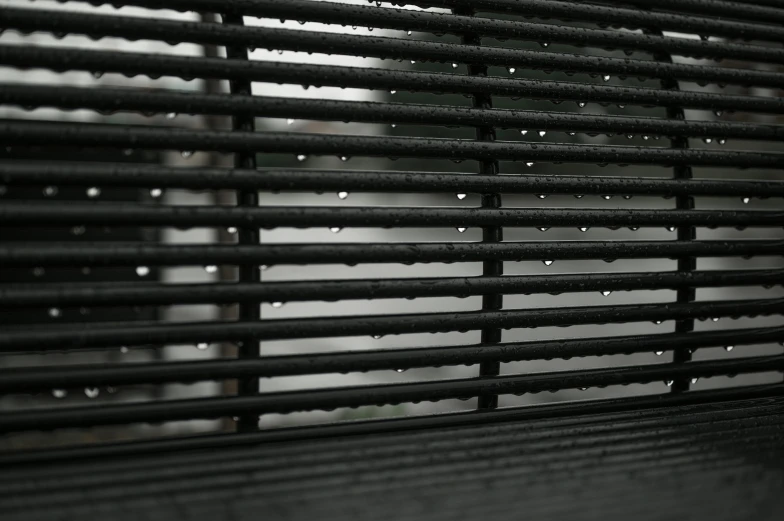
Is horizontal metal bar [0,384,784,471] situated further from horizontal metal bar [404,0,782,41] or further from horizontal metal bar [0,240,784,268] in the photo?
horizontal metal bar [404,0,782,41]

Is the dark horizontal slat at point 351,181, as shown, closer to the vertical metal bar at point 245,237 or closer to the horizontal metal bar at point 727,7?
the vertical metal bar at point 245,237

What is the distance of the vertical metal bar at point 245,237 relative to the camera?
48.9 inches

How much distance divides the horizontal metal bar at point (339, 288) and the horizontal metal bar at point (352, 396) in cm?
18

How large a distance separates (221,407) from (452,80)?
81cm

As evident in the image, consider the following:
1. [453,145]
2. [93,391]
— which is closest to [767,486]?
[453,145]

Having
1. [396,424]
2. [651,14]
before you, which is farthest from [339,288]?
[651,14]

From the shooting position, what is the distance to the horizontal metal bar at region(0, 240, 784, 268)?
1.11m

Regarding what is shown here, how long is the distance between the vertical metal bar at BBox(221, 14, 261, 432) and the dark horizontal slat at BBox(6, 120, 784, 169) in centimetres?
4

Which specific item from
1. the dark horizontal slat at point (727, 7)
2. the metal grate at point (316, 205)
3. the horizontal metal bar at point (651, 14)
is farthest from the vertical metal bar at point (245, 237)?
the dark horizontal slat at point (727, 7)

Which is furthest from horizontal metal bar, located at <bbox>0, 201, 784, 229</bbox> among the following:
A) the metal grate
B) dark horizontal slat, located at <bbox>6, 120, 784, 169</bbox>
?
dark horizontal slat, located at <bbox>6, 120, 784, 169</bbox>

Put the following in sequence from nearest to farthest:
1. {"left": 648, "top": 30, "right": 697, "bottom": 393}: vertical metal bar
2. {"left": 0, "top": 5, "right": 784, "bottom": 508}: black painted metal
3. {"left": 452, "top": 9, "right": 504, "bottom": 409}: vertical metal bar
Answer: {"left": 0, "top": 5, "right": 784, "bottom": 508}: black painted metal → {"left": 452, "top": 9, "right": 504, "bottom": 409}: vertical metal bar → {"left": 648, "top": 30, "right": 697, "bottom": 393}: vertical metal bar

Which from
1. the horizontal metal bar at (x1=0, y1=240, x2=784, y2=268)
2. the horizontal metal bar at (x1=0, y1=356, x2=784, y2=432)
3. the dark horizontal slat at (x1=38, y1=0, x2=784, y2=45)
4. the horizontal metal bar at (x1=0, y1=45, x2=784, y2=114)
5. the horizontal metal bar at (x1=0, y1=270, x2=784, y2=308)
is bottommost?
the horizontal metal bar at (x1=0, y1=356, x2=784, y2=432)

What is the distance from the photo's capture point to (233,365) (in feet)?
3.95

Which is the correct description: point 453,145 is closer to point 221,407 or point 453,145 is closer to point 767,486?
point 221,407
